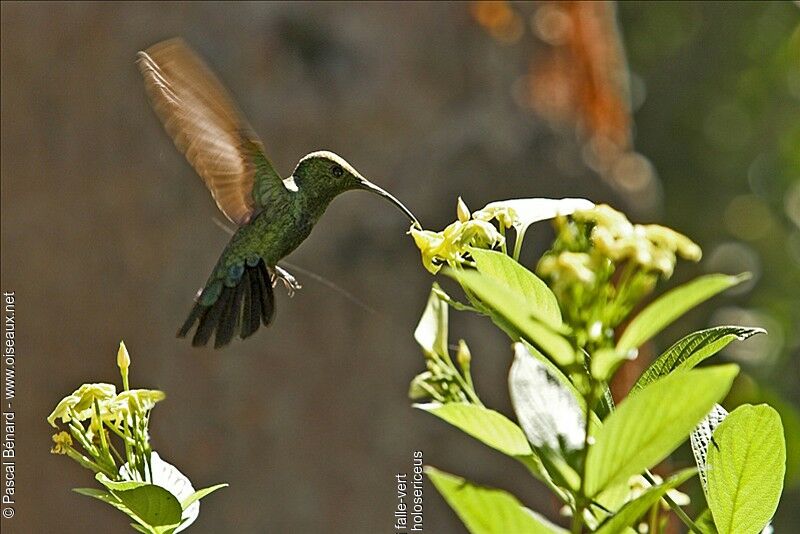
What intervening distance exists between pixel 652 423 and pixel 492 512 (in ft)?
0.18

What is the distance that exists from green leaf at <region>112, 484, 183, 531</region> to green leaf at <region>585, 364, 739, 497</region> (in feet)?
0.57

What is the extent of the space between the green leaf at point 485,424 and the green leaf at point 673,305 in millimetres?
55

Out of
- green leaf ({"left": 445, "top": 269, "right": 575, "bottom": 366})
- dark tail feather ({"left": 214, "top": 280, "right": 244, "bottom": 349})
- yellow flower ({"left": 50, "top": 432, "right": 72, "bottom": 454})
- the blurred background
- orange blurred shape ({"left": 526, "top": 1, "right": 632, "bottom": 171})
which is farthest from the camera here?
orange blurred shape ({"left": 526, "top": 1, "right": 632, "bottom": 171})

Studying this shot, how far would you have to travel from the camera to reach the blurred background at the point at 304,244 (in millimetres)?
2355

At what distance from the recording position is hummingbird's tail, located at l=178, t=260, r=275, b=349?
0.73 meters

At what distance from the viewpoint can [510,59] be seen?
2607mm

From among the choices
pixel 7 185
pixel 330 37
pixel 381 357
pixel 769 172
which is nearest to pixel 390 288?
pixel 381 357

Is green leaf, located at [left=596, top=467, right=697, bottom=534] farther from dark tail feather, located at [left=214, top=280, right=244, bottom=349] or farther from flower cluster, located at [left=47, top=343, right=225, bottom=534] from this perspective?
dark tail feather, located at [left=214, top=280, right=244, bottom=349]

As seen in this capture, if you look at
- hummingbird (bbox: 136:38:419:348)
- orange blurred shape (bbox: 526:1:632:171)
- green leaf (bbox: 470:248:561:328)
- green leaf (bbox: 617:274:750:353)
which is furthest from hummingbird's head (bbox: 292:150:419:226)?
orange blurred shape (bbox: 526:1:632:171)

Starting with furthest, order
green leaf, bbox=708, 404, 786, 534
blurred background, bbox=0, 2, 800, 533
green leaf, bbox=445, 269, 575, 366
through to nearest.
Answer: blurred background, bbox=0, 2, 800, 533 < green leaf, bbox=708, 404, 786, 534 < green leaf, bbox=445, 269, 575, 366

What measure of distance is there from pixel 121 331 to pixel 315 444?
18.1 inches

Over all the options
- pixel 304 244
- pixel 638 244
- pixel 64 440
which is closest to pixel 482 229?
pixel 638 244

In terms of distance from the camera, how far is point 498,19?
2.56m

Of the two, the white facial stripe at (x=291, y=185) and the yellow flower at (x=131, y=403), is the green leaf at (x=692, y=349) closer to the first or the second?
the yellow flower at (x=131, y=403)
